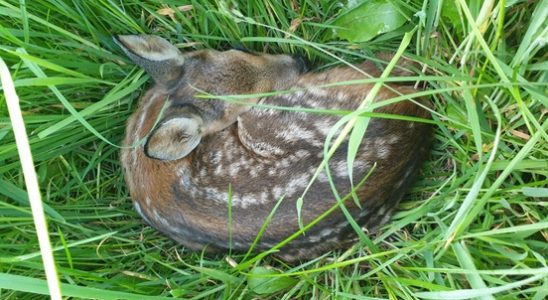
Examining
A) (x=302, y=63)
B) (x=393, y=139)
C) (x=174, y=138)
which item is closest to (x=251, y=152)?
(x=174, y=138)

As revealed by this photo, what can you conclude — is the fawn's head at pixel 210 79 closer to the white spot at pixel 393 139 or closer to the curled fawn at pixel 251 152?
the curled fawn at pixel 251 152

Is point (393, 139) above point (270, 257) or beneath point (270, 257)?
above

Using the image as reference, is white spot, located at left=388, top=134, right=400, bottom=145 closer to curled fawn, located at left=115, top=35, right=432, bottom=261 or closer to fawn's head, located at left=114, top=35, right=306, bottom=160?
curled fawn, located at left=115, top=35, right=432, bottom=261

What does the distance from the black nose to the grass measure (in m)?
0.03

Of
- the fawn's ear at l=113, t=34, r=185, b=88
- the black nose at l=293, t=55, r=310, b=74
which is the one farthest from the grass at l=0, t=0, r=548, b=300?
the fawn's ear at l=113, t=34, r=185, b=88

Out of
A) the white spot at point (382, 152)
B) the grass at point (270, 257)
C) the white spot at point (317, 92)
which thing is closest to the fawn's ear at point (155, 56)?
the grass at point (270, 257)

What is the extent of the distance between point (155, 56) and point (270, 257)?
0.98 meters

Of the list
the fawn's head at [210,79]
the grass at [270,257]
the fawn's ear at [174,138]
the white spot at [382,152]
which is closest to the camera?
the grass at [270,257]

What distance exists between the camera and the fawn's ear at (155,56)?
2.53m

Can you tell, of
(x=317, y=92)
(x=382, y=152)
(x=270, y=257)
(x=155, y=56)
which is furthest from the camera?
(x=270, y=257)

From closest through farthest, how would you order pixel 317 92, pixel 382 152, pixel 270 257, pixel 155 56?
pixel 382 152
pixel 317 92
pixel 155 56
pixel 270 257

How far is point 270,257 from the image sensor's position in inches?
108

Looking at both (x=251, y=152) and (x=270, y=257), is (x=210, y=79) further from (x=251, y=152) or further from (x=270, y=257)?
(x=270, y=257)

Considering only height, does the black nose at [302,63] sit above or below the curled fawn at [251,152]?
above
